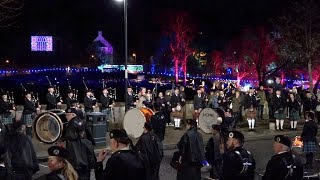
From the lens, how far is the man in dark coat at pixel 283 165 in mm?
7184

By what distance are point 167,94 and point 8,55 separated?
74.4 meters

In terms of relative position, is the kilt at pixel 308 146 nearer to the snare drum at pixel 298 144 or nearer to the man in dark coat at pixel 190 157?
the snare drum at pixel 298 144

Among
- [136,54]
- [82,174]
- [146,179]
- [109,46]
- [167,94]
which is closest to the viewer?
[146,179]

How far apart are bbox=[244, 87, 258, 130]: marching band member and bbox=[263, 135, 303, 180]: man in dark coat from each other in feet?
51.7

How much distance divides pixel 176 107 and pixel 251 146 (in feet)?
18.0

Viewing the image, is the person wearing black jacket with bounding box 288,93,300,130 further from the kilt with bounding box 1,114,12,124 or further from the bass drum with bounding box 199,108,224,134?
the kilt with bounding box 1,114,12,124

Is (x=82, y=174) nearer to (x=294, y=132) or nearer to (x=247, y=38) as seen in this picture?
(x=294, y=132)

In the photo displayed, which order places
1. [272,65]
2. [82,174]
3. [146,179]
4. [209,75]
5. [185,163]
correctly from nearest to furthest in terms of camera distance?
[146,179] → [82,174] → [185,163] → [272,65] → [209,75]

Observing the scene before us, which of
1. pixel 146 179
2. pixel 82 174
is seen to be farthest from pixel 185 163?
pixel 146 179

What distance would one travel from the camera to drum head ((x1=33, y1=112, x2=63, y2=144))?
17484mm

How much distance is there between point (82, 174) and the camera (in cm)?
926

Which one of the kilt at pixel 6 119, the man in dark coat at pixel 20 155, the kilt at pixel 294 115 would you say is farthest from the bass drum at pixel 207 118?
the man in dark coat at pixel 20 155

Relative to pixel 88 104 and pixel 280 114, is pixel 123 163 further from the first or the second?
pixel 280 114

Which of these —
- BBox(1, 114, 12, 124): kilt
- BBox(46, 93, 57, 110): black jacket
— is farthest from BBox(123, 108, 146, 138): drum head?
BBox(1, 114, 12, 124): kilt
